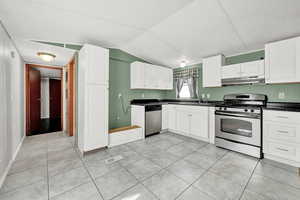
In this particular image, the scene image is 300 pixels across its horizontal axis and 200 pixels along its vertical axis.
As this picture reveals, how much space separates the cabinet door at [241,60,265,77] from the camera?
98.7 inches

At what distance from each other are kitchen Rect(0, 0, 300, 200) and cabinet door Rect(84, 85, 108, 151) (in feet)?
0.07

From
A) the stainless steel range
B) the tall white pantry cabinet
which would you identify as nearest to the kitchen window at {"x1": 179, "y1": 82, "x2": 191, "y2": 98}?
the stainless steel range

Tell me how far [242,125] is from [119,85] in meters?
3.10

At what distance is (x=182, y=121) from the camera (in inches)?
138

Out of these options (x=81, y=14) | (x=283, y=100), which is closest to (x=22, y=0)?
(x=81, y=14)

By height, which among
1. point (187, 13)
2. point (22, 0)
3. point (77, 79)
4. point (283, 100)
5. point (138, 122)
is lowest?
point (138, 122)

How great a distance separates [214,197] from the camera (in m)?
1.39

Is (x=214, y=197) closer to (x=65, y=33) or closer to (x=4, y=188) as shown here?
(x=4, y=188)

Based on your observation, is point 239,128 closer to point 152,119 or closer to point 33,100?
point 152,119

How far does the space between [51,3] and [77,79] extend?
4.86 ft

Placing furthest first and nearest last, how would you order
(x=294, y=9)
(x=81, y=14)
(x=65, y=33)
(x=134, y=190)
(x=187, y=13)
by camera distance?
1. (x=65, y=33)
2. (x=187, y=13)
3. (x=81, y=14)
4. (x=294, y=9)
5. (x=134, y=190)

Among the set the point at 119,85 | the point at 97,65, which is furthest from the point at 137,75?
the point at 97,65

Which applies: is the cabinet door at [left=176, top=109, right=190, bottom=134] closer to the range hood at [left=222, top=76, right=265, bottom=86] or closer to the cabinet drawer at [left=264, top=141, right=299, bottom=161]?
the range hood at [left=222, top=76, right=265, bottom=86]

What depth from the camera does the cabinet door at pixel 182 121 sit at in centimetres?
340
